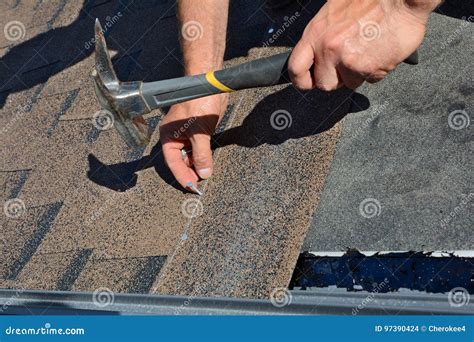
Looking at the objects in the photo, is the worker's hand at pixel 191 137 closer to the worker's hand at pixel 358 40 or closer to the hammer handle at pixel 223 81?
the hammer handle at pixel 223 81

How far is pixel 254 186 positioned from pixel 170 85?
520 millimetres

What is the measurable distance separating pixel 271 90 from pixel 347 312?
119 cm

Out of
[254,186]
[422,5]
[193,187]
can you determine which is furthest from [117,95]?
[422,5]

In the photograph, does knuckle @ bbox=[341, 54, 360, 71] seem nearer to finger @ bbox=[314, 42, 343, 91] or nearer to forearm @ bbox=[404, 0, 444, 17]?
finger @ bbox=[314, 42, 343, 91]

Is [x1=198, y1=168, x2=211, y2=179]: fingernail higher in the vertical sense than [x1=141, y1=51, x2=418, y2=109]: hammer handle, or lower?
lower

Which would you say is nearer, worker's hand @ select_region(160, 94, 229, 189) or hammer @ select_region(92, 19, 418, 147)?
hammer @ select_region(92, 19, 418, 147)

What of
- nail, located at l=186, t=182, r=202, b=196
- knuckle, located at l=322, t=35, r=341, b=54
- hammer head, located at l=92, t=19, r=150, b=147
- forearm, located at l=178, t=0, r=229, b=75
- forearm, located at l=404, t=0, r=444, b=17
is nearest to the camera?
forearm, located at l=404, t=0, r=444, b=17

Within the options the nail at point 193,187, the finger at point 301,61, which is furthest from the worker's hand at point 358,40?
the nail at point 193,187

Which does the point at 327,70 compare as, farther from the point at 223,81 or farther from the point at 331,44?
the point at 223,81

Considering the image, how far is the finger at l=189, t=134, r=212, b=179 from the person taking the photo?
2270mm

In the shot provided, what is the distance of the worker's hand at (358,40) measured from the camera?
1828mm

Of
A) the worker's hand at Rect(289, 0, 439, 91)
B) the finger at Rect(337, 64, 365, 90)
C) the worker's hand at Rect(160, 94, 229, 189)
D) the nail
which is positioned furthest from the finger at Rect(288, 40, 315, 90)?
the nail

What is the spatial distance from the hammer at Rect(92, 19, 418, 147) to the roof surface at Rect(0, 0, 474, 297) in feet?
0.88

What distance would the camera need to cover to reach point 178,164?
2295 millimetres
